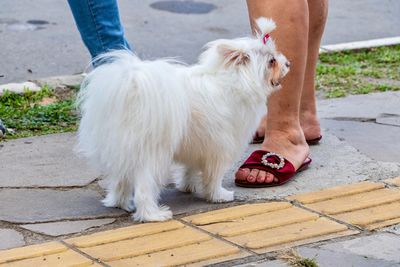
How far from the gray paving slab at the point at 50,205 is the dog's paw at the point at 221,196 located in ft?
1.33

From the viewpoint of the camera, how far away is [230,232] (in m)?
3.70

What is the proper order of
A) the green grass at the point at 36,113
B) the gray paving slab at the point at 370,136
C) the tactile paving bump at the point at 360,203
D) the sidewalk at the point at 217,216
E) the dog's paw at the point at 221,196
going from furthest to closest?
the green grass at the point at 36,113
the gray paving slab at the point at 370,136
the dog's paw at the point at 221,196
the tactile paving bump at the point at 360,203
the sidewalk at the point at 217,216

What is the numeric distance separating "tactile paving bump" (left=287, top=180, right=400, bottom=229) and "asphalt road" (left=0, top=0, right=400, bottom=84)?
2890 millimetres

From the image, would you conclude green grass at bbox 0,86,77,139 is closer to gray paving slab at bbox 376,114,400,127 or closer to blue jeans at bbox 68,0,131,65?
blue jeans at bbox 68,0,131,65

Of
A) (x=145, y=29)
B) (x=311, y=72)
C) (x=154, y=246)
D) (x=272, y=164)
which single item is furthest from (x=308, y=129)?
(x=145, y=29)

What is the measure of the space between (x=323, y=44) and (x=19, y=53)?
8.00ft

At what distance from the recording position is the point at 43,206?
3988 mm

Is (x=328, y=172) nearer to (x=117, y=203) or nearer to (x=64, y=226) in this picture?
(x=117, y=203)

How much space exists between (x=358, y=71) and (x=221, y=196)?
9.05 ft

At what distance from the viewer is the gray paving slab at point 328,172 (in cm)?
424

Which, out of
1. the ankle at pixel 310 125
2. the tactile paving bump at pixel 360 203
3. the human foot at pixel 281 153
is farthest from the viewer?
the ankle at pixel 310 125

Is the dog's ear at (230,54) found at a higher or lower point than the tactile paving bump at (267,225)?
higher

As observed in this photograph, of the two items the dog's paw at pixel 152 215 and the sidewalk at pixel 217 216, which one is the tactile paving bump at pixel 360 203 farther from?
the dog's paw at pixel 152 215

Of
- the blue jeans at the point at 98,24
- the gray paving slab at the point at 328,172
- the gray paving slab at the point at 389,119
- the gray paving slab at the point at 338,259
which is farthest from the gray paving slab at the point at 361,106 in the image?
the gray paving slab at the point at 338,259
